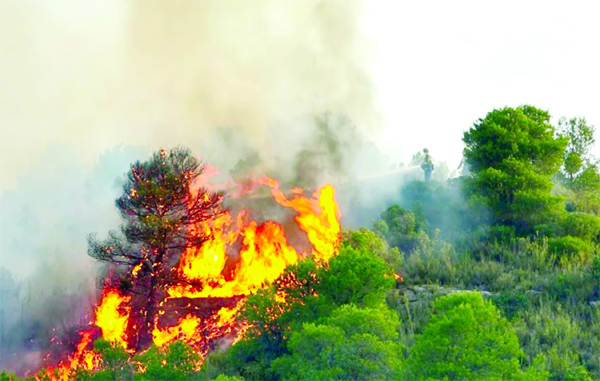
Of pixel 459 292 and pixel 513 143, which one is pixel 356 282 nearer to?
pixel 459 292

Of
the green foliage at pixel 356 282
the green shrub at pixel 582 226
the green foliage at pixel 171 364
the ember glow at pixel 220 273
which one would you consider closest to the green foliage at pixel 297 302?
the green foliage at pixel 356 282

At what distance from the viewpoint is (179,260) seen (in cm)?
4444

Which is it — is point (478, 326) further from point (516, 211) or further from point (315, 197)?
point (315, 197)

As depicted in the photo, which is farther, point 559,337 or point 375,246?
point 375,246

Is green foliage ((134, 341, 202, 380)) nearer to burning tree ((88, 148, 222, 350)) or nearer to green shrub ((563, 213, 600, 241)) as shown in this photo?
burning tree ((88, 148, 222, 350))

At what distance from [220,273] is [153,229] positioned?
5.80m

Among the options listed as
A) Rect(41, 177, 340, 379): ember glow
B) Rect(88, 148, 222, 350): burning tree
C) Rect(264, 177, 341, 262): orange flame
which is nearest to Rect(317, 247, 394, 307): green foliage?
Rect(41, 177, 340, 379): ember glow

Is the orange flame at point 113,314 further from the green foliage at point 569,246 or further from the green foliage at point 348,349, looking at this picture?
the green foliage at point 569,246

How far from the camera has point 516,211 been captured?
42000 millimetres

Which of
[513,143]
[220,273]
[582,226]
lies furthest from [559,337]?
[220,273]

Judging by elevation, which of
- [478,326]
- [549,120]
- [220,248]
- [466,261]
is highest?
[549,120]

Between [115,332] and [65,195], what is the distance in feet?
135

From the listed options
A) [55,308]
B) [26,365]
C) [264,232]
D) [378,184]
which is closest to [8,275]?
[55,308]

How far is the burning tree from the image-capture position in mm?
40375
